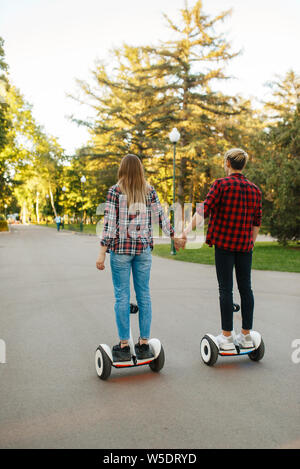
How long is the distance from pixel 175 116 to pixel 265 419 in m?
29.0

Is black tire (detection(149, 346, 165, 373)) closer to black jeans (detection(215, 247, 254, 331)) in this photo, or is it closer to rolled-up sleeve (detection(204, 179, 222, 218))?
black jeans (detection(215, 247, 254, 331))

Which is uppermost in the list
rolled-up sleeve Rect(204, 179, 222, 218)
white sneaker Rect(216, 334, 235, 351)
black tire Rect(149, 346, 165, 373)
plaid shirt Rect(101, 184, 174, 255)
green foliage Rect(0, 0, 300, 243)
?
green foliage Rect(0, 0, 300, 243)

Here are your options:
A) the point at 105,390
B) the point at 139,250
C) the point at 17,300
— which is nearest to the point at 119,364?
the point at 105,390

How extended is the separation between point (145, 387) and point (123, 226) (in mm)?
1368

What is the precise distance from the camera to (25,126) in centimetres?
4409

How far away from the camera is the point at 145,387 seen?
369 centimetres

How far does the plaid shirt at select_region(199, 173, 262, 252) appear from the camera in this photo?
408 cm

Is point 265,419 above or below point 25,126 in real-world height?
below

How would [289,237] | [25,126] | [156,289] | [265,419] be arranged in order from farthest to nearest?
[25,126]
[289,237]
[156,289]
[265,419]

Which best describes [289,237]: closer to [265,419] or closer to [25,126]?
[265,419]

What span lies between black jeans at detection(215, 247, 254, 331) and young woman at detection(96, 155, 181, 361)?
70 centimetres

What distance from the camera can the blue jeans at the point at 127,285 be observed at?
3.92 m

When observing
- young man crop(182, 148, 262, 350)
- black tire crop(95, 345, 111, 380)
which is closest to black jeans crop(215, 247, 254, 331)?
young man crop(182, 148, 262, 350)

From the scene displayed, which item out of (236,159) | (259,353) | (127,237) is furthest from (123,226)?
(259,353)
